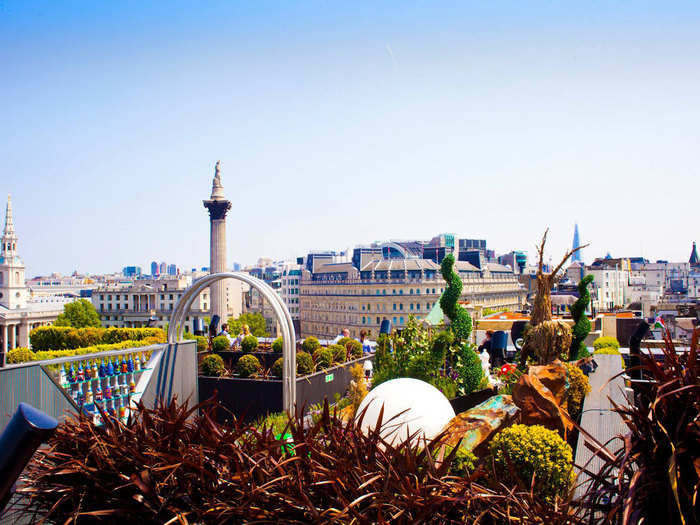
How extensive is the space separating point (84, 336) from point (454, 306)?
22.0 meters

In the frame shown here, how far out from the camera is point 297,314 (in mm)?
117188

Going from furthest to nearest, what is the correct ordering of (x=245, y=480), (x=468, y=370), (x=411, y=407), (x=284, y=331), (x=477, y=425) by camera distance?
1. (x=468, y=370)
2. (x=284, y=331)
3. (x=411, y=407)
4. (x=477, y=425)
5. (x=245, y=480)

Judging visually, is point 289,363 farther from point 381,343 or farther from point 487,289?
point 487,289

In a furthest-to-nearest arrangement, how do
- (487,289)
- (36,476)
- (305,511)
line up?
1. (487,289)
2. (36,476)
3. (305,511)

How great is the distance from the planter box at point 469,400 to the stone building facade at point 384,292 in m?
70.1

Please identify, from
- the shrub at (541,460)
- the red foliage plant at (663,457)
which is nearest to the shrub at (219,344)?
the shrub at (541,460)

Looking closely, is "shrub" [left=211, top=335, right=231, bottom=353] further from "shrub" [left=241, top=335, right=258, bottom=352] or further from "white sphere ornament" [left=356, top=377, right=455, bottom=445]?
"white sphere ornament" [left=356, top=377, right=455, bottom=445]

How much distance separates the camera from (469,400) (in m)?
9.66

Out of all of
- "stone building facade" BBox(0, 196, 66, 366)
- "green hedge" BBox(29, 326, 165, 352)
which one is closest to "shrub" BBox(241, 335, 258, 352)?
"green hedge" BBox(29, 326, 165, 352)

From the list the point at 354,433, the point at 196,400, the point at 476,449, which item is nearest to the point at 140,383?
the point at 196,400

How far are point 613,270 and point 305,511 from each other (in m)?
106

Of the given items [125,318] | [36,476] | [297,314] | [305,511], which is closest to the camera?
[305,511]

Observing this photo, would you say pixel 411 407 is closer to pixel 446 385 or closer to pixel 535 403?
pixel 535 403

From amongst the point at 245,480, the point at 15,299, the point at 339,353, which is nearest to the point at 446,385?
the point at 339,353
